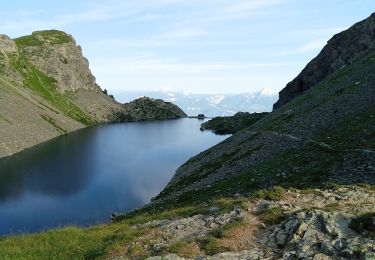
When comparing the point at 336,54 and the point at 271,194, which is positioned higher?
the point at 336,54

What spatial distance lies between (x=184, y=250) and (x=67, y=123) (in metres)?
182

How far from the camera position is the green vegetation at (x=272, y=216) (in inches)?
1091

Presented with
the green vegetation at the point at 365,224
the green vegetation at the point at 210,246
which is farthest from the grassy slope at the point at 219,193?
the green vegetation at the point at 365,224

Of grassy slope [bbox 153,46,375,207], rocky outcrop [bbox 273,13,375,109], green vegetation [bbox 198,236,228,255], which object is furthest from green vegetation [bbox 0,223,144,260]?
rocky outcrop [bbox 273,13,375,109]

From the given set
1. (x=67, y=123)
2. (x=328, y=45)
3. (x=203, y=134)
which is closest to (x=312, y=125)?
(x=328, y=45)

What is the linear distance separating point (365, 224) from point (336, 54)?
145376 mm

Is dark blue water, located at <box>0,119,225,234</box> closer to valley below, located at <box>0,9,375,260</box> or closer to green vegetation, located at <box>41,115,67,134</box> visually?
valley below, located at <box>0,9,375,260</box>

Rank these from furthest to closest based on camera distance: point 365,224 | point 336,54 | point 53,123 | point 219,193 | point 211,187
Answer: point 53,123 → point 336,54 → point 211,187 → point 219,193 → point 365,224

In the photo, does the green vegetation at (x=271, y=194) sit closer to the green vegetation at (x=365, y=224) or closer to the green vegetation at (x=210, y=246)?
the green vegetation at (x=210, y=246)

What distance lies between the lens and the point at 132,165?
116 meters

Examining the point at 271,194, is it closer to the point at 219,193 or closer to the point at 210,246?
the point at 210,246

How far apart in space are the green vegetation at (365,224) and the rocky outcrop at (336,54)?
124 meters

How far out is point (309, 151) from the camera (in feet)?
184

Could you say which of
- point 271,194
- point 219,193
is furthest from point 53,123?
point 271,194
